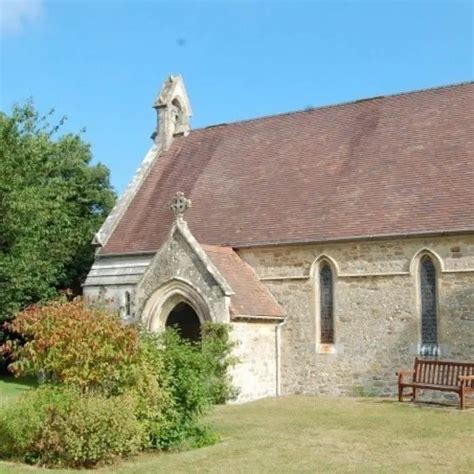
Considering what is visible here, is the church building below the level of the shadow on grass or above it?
above

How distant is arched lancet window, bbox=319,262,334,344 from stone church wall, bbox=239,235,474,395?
23 cm

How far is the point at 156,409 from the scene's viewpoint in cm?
1333

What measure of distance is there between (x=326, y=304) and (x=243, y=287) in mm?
2603

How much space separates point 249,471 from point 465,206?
12.5 metres

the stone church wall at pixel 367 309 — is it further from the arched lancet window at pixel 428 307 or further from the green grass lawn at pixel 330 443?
the green grass lawn at pixel 330 443

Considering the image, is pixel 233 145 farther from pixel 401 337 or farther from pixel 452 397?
pixel 452 397

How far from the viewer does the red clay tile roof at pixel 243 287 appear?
21.8 metres

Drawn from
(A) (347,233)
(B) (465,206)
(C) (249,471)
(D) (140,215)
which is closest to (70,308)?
(C) (249,471)

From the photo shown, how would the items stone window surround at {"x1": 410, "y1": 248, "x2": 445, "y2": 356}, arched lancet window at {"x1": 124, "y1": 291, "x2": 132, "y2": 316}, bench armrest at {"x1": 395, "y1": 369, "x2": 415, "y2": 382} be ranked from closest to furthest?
bench armrest at {"x1": 395, "y1": 369, "x2": 415, "y2": 382} < stone window surround at {"x1": 410, "y1": 248, "x2": 445, "y2": 356} < arched lancet window at {"x1": 124, "y1": 291, "x2": 132, "y2": 316}

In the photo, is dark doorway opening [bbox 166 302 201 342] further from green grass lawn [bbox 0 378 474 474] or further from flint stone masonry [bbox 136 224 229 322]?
green grass lawn [bbox 0 378 474 474]

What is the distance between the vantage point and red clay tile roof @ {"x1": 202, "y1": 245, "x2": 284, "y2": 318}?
21797 millimetres

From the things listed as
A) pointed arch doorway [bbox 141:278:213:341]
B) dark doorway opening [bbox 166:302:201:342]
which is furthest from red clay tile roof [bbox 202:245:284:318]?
dark doorway opening [bbox 166:302:201:342]

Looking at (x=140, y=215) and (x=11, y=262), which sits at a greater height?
(x=140, y=215)

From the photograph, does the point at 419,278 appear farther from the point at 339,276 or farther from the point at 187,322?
the point at 187,322
